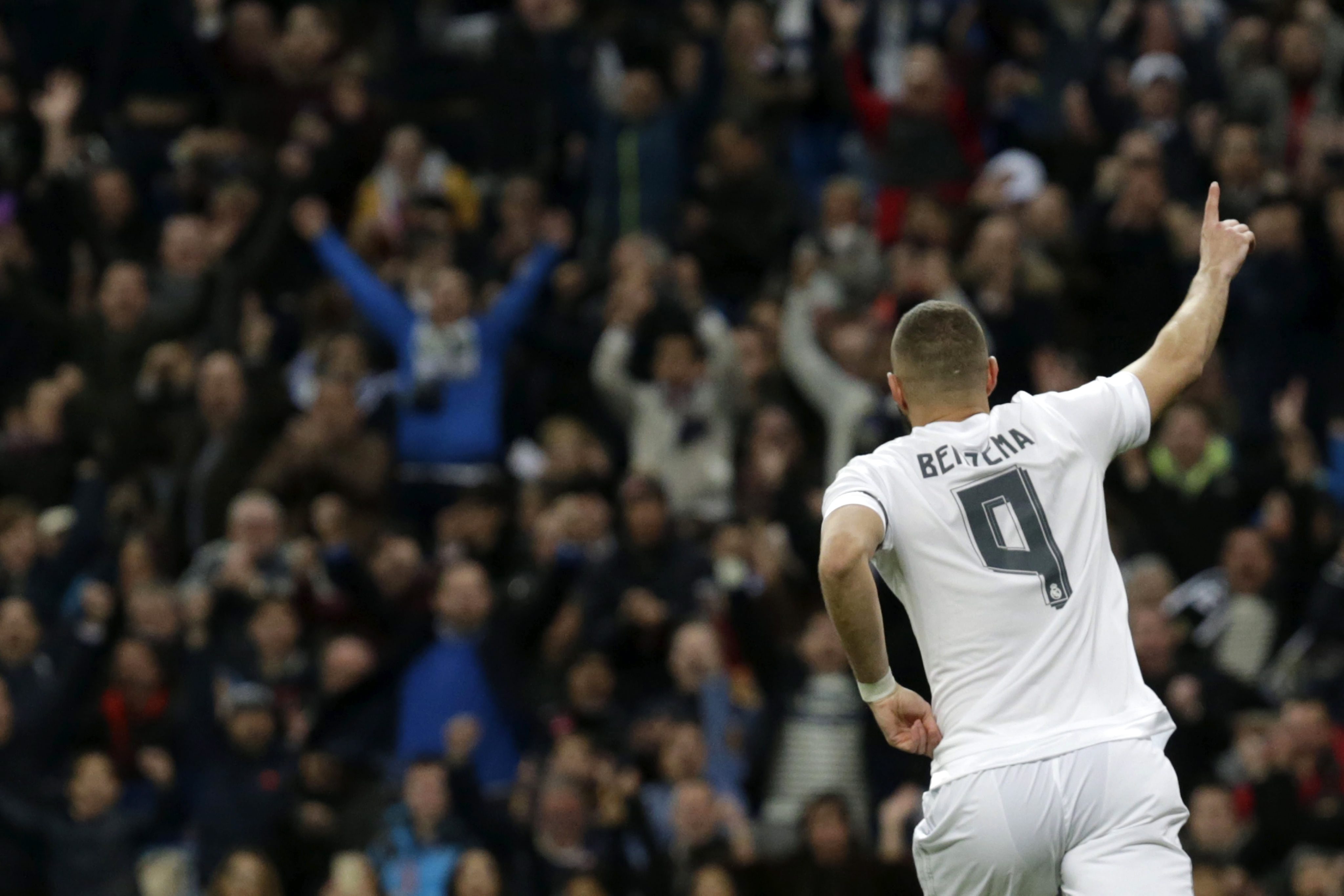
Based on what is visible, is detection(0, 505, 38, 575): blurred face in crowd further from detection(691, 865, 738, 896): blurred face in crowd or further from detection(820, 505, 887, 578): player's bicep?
detection(820, 505, 887, 578): player's bicep

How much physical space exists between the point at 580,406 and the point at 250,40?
159 inches

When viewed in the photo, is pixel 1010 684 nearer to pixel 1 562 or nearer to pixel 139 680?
pixel 139 680

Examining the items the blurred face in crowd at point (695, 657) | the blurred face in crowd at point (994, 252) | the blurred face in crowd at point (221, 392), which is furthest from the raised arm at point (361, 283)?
the blurred face in crowd at point (994, 252)

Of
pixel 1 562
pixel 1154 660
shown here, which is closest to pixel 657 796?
pixel 1154 660

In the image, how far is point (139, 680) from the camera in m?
11.7

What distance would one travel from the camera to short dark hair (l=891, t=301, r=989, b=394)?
548 centimetres

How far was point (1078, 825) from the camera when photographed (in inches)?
205

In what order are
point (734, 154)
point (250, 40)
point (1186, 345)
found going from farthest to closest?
1. point (250, 40)
2. point (734, 154)
3. point (1186, 345)

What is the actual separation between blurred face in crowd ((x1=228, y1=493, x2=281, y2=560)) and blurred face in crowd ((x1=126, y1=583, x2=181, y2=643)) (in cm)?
50

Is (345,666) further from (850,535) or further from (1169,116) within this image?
(850,535)

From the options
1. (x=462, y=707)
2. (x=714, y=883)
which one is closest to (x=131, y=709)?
(x=462, y=707)

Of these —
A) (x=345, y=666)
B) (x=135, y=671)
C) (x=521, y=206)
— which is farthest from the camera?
(x=521, y=206)

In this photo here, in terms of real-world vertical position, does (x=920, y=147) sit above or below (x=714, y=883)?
above

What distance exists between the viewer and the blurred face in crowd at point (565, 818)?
10570 mm
